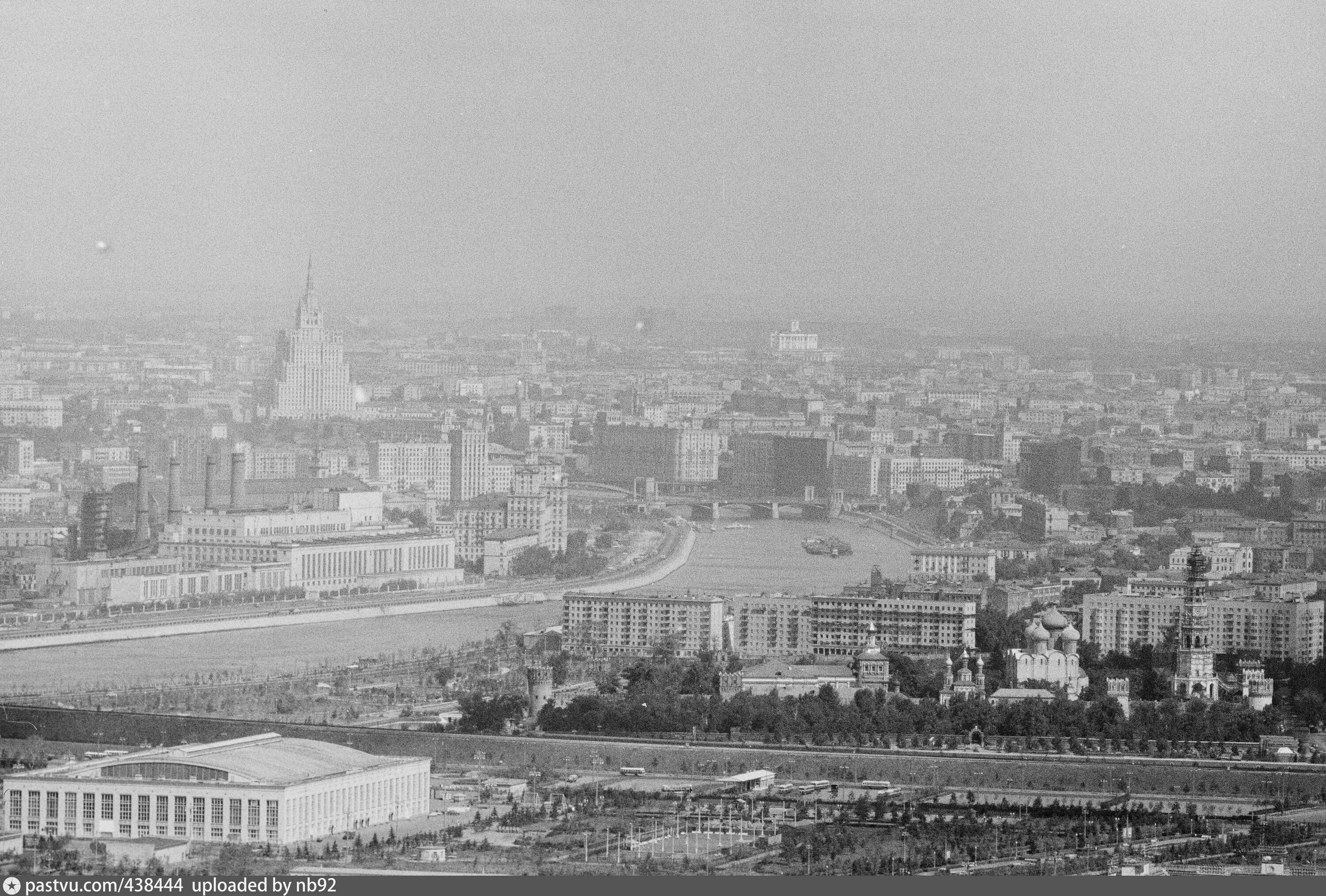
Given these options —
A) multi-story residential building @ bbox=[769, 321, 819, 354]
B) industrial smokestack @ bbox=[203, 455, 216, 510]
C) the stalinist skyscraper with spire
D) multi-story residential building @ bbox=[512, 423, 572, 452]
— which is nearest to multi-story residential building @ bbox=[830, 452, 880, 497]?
multi-story residential building @ bbox=[769, 321, 819, 354]

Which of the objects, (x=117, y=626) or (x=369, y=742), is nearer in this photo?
(x=369, y=742)

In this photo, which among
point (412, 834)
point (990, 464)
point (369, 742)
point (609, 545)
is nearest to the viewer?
point (412, 834)

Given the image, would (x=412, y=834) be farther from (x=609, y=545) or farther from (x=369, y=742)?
(x=609, y=545)

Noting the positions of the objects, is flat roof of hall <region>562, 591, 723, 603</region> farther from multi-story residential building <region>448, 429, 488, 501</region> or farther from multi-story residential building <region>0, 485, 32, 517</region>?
multi-story residential building <region>448, 429, 488, 501</region>

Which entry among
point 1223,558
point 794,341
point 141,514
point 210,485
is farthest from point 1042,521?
point 141,514

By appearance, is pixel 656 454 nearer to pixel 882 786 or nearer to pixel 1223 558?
pixel 1223 558

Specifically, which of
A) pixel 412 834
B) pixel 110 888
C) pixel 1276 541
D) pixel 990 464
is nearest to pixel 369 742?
pixel 412 834
